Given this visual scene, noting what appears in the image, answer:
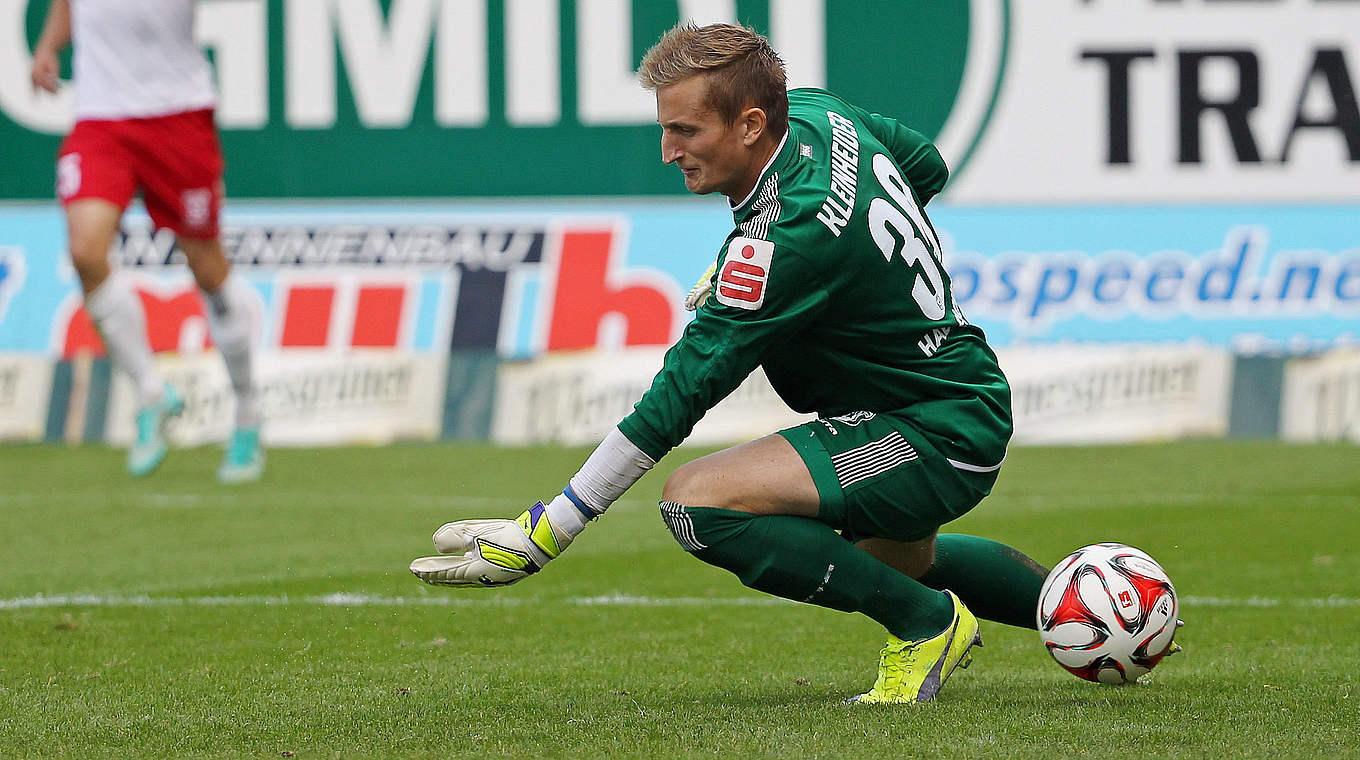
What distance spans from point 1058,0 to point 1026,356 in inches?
106

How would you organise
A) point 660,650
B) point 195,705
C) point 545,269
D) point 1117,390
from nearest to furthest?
point 195,705, point 660,650, point 1117,390, point 545,269

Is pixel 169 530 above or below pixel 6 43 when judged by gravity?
below

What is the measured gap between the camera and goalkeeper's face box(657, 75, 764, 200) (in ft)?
12.0

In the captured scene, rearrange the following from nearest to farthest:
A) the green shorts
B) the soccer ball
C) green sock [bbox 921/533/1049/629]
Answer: the green shorts → the soccer ball → green sock [bbox 921/533/1049/629]

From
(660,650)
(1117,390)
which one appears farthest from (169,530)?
(1117,390)

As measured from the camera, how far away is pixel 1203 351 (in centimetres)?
1122

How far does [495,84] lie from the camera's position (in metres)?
12.7

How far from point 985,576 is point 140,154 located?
5264mm

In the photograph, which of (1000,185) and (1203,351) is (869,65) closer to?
(1000,185)

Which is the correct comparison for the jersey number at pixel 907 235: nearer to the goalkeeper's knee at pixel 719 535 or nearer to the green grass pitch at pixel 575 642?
the goalkeeper's knee at pixel 719 535

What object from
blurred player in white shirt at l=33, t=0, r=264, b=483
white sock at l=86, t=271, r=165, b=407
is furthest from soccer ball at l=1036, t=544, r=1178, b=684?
white sock at l=86, t=271, r=165, b=407

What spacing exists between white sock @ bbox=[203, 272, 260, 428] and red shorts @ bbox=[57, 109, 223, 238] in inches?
Result: 13.9

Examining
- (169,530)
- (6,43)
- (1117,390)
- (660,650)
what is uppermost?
(6,43)

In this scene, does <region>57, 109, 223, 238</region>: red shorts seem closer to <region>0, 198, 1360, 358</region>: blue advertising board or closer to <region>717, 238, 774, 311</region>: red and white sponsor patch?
<region>0, 198, 1360, 358</region>: blue advertising board
